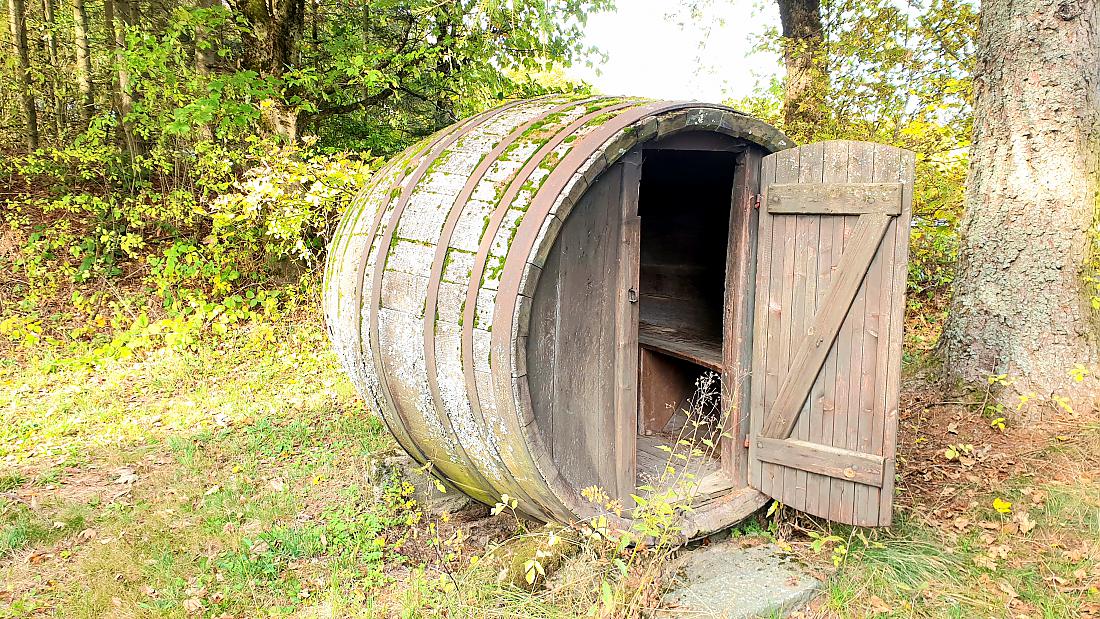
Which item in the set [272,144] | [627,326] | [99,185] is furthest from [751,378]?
[99,185]

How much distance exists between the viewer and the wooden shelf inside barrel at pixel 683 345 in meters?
4.40

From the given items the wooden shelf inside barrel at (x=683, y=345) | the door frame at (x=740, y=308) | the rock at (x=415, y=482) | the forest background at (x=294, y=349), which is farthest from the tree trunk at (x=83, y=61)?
the door frame at (x=740, y=308)

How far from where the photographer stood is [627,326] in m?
3.23

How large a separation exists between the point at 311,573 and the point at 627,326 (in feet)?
6.74

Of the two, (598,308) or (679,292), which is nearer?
(598,308)

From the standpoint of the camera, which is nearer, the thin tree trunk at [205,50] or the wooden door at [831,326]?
the wooden door at [831,326]

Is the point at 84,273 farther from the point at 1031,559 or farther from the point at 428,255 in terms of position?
the point at 1031,559

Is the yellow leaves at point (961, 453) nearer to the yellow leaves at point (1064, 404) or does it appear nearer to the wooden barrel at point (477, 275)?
the yellow leaves at point (1064, 404)

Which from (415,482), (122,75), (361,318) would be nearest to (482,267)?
(361,318)

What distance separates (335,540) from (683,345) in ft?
8.56

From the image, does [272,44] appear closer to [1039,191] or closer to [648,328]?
[648,328]

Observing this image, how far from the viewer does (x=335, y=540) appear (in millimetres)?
3748

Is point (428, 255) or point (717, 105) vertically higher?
point (717, 105)

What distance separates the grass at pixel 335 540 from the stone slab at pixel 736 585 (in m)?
0.12
